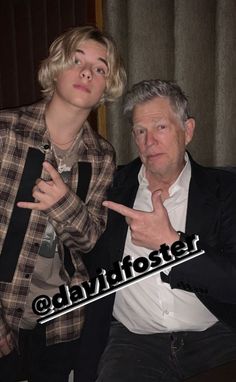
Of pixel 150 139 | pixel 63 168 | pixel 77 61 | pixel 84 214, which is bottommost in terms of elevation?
pixel 84 214

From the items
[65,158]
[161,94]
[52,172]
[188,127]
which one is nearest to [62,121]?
[65,158]

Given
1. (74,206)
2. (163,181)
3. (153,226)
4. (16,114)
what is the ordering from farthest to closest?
(163,181) → (16,114) → (74,206) → (153,226)

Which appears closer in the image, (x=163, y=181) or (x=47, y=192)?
(x=47, y=192)

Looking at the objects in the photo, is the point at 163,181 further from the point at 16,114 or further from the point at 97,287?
the point at 16,114

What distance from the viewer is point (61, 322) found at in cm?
157

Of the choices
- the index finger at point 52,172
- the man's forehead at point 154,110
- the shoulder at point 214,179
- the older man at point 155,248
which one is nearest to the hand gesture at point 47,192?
the index finger at point 52,172

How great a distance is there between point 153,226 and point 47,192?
38 cm

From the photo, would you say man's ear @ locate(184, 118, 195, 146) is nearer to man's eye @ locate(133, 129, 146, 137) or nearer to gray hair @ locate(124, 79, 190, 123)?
gray hair @ locate(124, 79, 190, 123)

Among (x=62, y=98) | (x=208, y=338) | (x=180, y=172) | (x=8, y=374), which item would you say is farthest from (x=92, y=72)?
(x=8, y=374)

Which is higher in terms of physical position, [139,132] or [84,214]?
[139,132]

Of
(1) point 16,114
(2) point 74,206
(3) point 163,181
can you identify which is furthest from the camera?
(3) point 163,181

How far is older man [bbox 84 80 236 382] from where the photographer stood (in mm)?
1427

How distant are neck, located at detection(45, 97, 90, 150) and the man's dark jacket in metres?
0.27

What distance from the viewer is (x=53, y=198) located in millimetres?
1347
